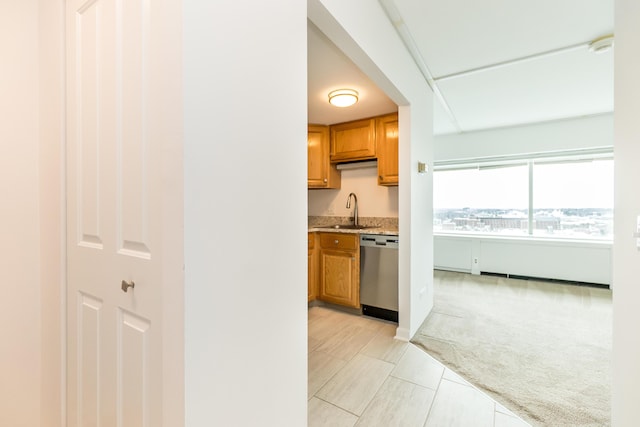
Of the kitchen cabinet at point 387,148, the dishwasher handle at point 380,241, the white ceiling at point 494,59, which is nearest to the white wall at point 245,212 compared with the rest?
the white ceiling at point 494,59

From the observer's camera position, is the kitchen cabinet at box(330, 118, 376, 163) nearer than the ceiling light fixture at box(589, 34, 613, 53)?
→ No

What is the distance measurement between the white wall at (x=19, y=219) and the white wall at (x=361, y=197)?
3113mm

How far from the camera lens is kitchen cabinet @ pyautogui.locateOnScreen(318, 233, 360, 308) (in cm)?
300

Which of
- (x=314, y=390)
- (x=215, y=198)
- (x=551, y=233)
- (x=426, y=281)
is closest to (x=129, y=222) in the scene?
(x=215, y=198)

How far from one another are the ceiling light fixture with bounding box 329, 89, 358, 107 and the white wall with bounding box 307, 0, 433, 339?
0.40 m

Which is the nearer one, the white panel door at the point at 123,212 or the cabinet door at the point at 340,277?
the white panel door at the point at 123,212

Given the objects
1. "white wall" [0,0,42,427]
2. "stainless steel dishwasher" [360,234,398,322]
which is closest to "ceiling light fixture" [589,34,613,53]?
"stainless steel dishwasher" [360,234,398,322]

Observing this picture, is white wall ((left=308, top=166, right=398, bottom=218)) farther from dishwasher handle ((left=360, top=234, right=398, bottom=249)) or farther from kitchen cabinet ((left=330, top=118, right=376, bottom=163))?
dishwasher handle ((left=360, top=234, right=398, bottom=249))

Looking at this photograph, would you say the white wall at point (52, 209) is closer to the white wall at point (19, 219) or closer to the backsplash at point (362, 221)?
the white wall at point (19, 219)

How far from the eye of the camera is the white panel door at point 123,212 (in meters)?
0.72

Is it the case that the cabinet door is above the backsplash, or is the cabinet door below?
below

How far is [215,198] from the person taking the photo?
A: 0.75m

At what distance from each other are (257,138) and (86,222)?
0.76m

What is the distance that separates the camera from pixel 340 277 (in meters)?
3.10
